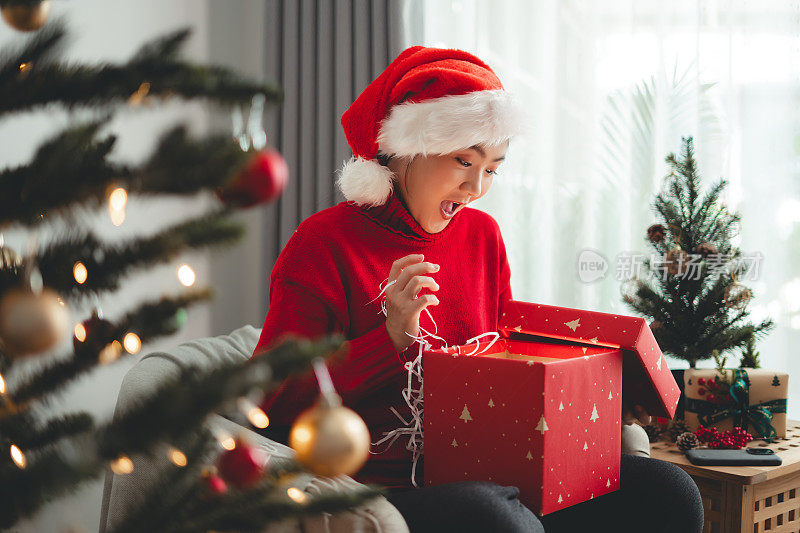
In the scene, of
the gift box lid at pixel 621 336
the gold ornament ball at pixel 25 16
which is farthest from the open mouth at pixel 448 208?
the gold ornament ball at pixel 25 16

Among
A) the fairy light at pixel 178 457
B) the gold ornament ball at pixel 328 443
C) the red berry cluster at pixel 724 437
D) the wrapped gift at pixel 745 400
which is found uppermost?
the gold ornament ball at pixel 328 443

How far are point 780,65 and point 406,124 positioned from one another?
4.11ft

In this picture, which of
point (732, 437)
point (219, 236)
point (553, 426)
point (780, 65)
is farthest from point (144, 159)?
point (780, 65)

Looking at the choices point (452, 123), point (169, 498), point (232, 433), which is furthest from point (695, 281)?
point (169, 498)

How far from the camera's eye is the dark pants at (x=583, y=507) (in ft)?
3.18

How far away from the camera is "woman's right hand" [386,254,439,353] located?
1.14m

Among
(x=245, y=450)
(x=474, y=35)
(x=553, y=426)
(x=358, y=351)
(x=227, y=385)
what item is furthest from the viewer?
(x=474, y=35)

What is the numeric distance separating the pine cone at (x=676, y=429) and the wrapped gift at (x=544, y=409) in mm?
514

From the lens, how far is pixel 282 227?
247 centimetres

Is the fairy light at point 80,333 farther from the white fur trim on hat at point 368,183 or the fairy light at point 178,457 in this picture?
the white fur trim on hat at point 368,183

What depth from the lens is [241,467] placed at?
50 centimetres

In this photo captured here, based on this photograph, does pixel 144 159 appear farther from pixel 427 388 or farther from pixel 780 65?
pixel 780 65

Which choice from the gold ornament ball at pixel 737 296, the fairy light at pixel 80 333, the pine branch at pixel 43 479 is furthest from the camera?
the gold ornament ball at pixel 737 296

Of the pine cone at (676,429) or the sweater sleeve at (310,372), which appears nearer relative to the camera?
the sweater sleeve at (310,372)
